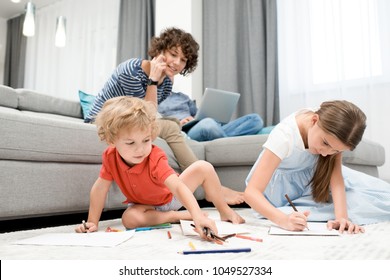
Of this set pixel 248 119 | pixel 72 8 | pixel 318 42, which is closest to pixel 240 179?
pixel 248 119

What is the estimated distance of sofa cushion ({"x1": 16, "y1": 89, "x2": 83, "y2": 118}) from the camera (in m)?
2.29

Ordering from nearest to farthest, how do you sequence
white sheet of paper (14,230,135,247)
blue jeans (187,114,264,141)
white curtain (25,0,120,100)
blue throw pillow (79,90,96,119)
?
white sheet of paper (14,230,135,247), blue jeans (187,114,264,141), blue throw pillow (79,90,96,119), white curtain (25,0,120,100)

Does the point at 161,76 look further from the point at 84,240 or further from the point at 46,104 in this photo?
the point at 46,104

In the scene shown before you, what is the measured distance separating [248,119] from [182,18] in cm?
155

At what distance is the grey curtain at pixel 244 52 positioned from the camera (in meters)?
2.99

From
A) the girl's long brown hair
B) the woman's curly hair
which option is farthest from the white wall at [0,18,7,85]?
the girl's long brown hair

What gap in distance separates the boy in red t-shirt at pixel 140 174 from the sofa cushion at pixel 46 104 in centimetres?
136

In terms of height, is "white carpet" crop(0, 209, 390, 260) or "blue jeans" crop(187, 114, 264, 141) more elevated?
"blue jeans" crop(187, 114, 264, 141)

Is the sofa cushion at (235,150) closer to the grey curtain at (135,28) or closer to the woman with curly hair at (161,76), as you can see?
the woman with curly hair at (161,76)

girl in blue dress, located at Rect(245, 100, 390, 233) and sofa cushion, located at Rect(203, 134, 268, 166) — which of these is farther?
sofa cushion, located at Rect(203, 134, 268, 166)

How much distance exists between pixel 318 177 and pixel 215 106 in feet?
3.60

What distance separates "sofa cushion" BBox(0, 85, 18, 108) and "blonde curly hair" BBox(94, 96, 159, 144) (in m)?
1.31

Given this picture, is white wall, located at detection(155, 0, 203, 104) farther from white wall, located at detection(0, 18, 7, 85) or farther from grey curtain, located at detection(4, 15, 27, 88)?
white wall, located at detection(0, 18, 7, 85)

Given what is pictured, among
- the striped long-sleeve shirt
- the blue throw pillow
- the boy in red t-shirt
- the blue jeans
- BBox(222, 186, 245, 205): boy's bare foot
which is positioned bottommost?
BBox(222, 186, 245, 205): boy's bare foot
